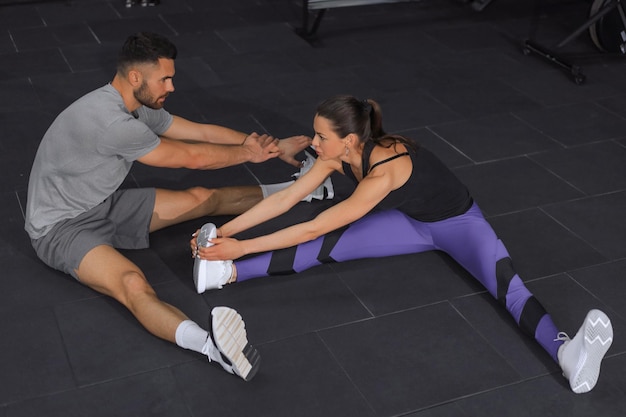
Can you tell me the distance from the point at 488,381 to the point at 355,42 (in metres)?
3.41

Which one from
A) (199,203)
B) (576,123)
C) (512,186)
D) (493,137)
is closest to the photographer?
(199,203)

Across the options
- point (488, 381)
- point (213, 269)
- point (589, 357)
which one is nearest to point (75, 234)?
point (213, 269)

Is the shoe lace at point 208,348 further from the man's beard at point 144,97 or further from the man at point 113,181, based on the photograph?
the man's beard at point 144,97

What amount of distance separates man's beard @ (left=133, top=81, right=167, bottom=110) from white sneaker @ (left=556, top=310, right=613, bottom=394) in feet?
5.47

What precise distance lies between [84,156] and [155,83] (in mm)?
373

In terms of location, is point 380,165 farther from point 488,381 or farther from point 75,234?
point 75,234

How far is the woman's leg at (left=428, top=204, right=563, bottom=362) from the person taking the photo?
2900 millimetres

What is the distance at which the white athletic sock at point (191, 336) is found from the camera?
9.10 ft

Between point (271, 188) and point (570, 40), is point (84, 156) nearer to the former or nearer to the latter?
point (271, 188)

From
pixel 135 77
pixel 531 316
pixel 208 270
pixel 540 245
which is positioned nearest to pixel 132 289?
pixel 208 270

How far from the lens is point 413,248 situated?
3.37 m

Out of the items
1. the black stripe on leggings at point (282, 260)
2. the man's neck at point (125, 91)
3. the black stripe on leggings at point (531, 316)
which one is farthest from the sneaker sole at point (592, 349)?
the man's neck at point (125, 91)

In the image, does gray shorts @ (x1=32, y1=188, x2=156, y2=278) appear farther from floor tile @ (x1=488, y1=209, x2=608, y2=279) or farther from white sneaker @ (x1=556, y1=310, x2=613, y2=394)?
white sneaker @ (x1=556, y1=310, x2=613, y2=394)

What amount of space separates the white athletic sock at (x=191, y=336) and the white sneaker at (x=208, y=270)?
0.98 feet
